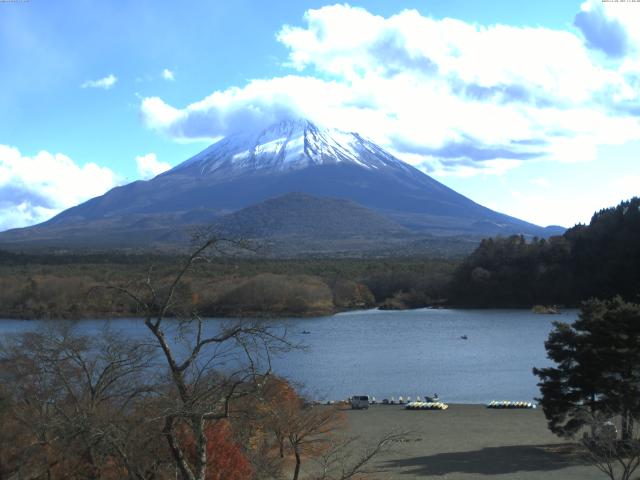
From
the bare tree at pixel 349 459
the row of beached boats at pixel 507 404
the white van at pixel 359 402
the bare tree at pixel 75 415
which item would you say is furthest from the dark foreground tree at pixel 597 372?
the bare tree at pixel 75 415

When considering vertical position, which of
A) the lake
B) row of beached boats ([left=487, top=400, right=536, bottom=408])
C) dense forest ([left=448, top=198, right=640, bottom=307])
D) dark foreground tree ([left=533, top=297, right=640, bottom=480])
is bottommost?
row of beached boats ([left=487, top=400, right=536, bottom=408])

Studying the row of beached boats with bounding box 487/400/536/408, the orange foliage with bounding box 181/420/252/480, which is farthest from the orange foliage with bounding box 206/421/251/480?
the row of beached boats with bounding box 487/400/536/408

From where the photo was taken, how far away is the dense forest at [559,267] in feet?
163

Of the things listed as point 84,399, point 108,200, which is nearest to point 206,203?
point 108,200

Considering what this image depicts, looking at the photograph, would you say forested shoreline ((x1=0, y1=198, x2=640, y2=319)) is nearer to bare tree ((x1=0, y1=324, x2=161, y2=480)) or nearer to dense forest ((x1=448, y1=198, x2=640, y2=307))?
dense forest ((x1=448, y1=198, x2=640, y2=307))

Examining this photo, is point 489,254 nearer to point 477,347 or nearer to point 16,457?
point 477,347

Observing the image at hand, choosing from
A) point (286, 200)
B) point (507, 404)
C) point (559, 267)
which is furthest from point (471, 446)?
point (286, 200)

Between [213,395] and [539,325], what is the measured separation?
3553 cm

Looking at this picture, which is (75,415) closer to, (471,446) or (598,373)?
(598,373)

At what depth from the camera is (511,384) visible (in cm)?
2355

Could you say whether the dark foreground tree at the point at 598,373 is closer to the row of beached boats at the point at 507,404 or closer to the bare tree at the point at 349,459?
the bare tree at the point at 349,459

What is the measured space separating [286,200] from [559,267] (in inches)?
2573

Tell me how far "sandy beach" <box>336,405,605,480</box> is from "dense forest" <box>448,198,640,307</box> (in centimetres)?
3225

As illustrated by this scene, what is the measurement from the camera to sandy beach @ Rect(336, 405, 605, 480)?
41.5 feet
